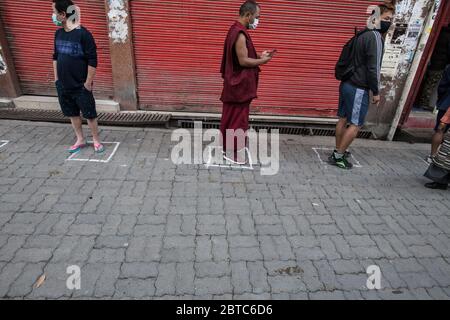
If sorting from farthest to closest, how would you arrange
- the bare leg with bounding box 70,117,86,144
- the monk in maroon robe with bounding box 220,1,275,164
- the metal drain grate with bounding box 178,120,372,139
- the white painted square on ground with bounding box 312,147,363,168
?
the metal drain grate with bounding box 178,120,372,139, the white painted square on ground with bounding box 312,147,363,168, the bare leg with bounding box 70,117,86,144, the monk in maroon robe with bounding box 220,1,275,164

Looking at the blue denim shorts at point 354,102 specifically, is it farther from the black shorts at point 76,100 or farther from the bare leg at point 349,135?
the black shorts at point 76,100

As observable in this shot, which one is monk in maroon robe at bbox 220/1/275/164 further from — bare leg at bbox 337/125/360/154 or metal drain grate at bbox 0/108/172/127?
metal drain grate at bbox 0/108/172/127

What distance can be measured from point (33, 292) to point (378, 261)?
281cm

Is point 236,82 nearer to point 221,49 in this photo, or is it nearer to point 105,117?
point 221,49

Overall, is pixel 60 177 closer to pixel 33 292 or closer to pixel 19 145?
pixel 19 145

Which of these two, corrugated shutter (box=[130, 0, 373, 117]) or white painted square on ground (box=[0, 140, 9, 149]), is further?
corrugated shutter (box=[130, 0, 373, 117])

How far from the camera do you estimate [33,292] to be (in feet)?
6.64

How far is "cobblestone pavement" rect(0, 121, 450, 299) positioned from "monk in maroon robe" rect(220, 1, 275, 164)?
554mm

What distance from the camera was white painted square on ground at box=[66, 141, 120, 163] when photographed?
152 inches

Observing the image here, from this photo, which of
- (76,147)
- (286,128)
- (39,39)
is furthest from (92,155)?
(286,128)

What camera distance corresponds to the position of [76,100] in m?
3.68

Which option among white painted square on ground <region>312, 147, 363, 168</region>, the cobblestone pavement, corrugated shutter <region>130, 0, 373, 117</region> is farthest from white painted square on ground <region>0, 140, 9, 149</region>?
white painted square on ground <region>312, 147, 363, 168</region>

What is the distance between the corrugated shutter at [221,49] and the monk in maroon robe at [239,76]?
1437mm

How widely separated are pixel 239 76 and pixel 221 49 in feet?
5.52
